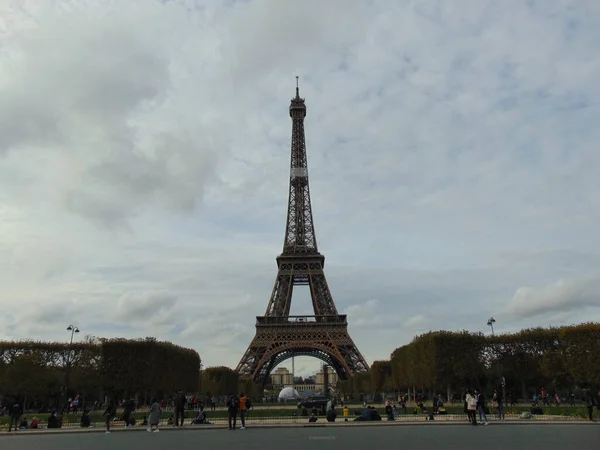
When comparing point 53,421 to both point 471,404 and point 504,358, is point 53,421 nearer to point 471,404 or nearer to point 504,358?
point 471,404

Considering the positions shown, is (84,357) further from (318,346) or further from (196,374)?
(318,346)

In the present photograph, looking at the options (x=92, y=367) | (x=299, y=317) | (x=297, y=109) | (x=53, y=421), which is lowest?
(x=53, y=421)

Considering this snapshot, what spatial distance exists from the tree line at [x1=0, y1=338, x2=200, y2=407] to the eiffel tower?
17.2 meters

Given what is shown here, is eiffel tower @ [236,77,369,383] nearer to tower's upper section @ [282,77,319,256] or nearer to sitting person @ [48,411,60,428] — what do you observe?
tower's upper section @ [282,77,319,256]

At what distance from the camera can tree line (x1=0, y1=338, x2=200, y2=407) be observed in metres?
50.6

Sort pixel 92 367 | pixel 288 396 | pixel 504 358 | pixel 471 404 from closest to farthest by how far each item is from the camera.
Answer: pixel 471 404
pixel 92 367
pixel 504 358
pixel 288 396

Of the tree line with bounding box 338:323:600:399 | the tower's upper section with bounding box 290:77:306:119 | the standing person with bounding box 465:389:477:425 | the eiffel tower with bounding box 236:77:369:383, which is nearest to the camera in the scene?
the standing person with bounding box 465:389:477:425

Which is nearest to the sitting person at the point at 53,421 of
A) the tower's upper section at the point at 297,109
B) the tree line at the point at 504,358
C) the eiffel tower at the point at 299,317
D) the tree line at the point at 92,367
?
the tree line at the point at 92,367

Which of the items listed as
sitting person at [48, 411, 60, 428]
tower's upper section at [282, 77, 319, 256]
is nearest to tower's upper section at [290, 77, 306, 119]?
tower's upper section at [282, 77, 319, 256]

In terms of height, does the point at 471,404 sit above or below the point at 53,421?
above

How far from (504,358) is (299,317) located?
30.1 m

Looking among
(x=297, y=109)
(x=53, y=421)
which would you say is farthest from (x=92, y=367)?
(x=297, y=109)

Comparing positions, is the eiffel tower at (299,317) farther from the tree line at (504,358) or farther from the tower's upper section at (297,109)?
the tree line at (504,358)

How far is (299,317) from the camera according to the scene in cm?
7656
